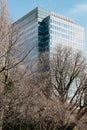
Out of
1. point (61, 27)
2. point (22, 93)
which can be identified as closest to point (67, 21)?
point (61, 27)

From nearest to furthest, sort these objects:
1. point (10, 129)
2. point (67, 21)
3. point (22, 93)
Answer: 1. point (22, 93)
2. point (10, 129)
3. point (67, 21)

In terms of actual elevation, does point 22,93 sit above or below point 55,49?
below

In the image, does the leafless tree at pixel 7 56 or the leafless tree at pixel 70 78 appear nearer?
the leafless tree at pixel 7 56

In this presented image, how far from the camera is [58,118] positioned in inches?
1362

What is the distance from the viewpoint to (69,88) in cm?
4084

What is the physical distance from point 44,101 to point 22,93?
9931mm

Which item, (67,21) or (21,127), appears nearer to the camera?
(21,127)

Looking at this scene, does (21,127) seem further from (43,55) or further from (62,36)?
(62,36)

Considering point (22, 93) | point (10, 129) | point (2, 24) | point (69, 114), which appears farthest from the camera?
point (69, 114)

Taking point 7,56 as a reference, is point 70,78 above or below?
above

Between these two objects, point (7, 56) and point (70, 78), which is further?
point (70, 78)

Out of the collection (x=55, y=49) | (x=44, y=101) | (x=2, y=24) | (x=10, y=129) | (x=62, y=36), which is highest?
(x=62, y=36)

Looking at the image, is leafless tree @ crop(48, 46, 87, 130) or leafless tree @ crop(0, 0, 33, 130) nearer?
leafless tree @ crop(0, 0, 33, 130)

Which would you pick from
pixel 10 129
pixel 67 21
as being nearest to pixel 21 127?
pixel 10 129
